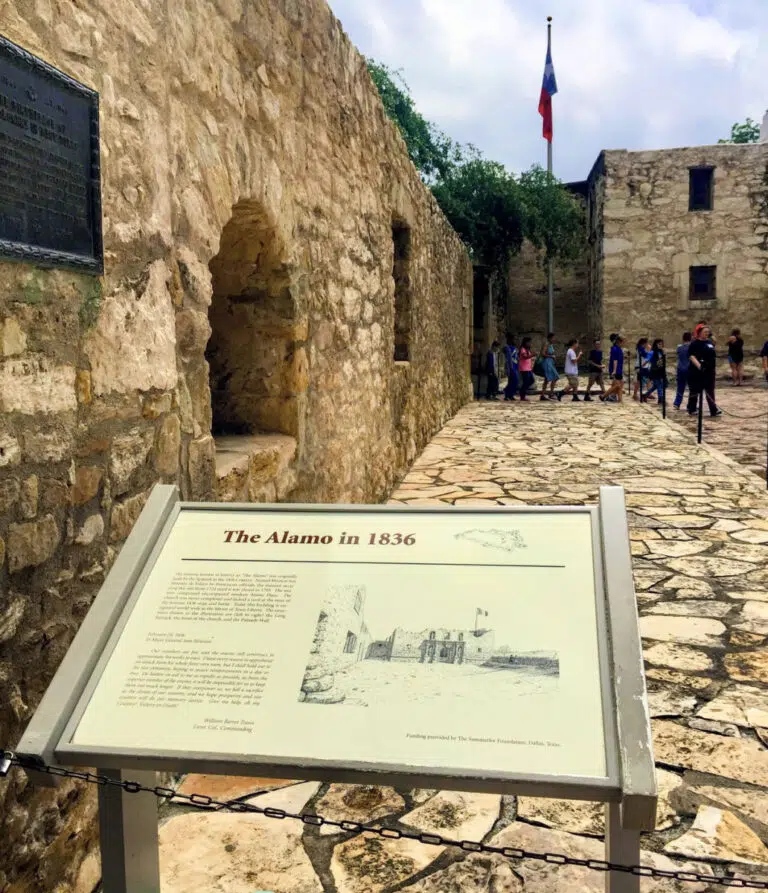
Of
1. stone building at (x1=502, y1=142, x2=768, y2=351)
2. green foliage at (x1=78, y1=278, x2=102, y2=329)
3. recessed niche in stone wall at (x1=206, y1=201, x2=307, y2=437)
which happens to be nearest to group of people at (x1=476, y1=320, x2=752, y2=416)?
stone building at (x1=502, y1=142, x2=768, y2=351)

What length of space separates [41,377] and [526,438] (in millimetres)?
8610

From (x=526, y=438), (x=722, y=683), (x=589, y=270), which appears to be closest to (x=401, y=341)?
(x=526, y=438)

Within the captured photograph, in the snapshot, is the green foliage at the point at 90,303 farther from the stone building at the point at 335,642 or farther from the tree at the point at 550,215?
the tree at the point at 550,215

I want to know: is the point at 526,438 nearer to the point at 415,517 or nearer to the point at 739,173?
the point at 415,517

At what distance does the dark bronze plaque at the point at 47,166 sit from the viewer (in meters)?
1.76

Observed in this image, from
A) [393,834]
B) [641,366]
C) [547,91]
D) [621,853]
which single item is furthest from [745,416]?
[547,91]

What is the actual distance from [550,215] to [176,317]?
18.3m

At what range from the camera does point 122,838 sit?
1.50m

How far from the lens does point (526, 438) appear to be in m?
10.1

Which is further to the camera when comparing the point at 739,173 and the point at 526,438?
the point at 739,173

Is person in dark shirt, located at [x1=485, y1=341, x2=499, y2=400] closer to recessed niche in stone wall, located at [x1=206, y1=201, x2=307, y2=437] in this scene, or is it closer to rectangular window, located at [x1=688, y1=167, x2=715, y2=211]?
rectangular window, located at [x1=688, y1=167, x2=715, y2=211]

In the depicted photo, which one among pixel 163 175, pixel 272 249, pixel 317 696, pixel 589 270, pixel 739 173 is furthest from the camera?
pixel 589 270

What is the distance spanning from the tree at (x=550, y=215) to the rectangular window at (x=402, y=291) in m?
12.2

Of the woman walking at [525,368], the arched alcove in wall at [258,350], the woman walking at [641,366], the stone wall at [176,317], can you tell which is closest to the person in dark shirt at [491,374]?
the woman walking at [525,368]
